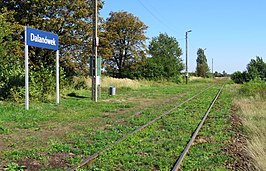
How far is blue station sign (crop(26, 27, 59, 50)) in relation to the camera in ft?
45.1

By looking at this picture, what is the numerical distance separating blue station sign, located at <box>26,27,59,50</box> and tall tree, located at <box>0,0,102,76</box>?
30.0ft

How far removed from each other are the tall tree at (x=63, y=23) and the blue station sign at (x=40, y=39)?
914 cm

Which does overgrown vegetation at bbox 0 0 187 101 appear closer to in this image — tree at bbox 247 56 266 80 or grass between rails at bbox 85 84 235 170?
grass between rails at bbox 85 84 235 170

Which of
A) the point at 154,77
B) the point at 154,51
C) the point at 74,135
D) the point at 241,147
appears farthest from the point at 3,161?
the point at 154,51

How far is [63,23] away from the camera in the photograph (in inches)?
1028

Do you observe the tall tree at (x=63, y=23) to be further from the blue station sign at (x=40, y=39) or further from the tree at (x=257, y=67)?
the tree at (x=257, y=67)

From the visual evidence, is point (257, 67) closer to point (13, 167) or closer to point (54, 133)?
point (54, 133)

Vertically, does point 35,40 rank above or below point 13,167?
above

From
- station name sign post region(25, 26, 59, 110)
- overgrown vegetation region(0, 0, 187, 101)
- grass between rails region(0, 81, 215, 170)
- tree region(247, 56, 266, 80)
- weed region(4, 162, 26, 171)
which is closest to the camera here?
weed region(4, 162, 26, 171)

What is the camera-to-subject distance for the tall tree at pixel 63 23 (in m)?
25.0

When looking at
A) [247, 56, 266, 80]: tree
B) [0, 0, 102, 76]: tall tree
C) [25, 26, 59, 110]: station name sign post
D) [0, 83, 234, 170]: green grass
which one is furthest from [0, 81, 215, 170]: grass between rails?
[247, 56, 266, 80]: tree

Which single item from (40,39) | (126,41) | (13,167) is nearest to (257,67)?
(126,41)

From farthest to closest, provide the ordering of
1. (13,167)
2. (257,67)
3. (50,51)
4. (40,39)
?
(257,67), (50,51), (40,39), (13,167)

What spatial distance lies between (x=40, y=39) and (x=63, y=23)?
1201 centimetres
